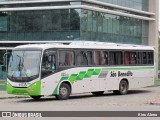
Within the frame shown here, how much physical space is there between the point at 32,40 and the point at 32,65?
29.2m

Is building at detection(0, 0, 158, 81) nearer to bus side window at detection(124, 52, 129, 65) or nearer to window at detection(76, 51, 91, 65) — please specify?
bus side window at detection(124, 52, 129, 65)

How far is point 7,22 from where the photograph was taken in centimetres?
5622

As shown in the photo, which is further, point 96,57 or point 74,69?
point 96,57

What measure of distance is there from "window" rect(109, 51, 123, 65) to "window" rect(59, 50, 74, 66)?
Result: 3809 millimetres

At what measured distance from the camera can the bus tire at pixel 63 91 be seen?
2623 cm

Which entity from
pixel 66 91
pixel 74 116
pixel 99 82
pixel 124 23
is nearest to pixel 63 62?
pixel 66 91

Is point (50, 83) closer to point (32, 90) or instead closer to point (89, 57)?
point (32, 90)

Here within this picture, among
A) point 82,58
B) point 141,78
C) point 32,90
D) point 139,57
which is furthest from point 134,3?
point 32,90

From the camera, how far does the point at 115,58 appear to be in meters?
30.8

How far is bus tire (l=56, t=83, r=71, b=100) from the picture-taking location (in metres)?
26.2

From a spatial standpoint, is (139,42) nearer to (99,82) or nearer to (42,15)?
(42,15)

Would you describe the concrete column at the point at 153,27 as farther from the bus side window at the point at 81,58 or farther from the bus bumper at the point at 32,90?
the bus bumper at the point at 32,90

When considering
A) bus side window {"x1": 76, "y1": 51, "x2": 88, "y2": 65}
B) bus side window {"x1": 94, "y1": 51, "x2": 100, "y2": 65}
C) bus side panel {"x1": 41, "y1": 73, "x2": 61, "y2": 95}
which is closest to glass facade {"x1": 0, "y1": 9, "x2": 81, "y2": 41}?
bus side window {"x1": 94, "y1": 51, "x2": 100, "y2": 65}

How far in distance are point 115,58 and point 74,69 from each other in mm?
4453
